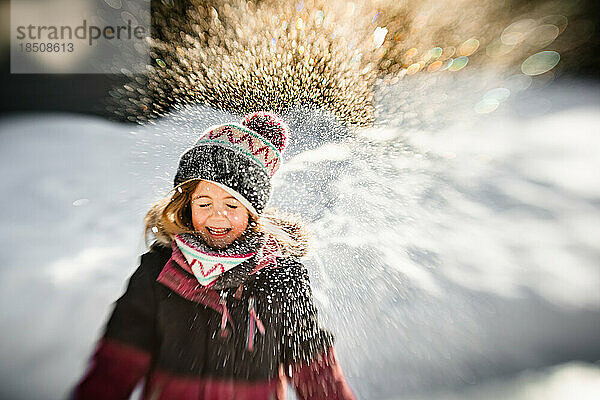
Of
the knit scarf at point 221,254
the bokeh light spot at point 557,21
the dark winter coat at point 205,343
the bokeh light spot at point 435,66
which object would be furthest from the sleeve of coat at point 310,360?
the bokeh light spot at point 557,21

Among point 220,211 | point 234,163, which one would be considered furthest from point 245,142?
point 220,211

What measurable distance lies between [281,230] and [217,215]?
213 millimetres

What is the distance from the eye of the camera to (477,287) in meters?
1.61

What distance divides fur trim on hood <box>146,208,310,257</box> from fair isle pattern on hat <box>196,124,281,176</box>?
0.47 feet

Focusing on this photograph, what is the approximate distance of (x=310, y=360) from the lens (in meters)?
0.69

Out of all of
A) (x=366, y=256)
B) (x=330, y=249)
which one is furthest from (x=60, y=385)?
(x=366, y=256)

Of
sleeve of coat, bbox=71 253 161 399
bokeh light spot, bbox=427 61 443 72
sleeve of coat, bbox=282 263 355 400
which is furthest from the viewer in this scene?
bokeh light spot, bbox=427 61 443 72

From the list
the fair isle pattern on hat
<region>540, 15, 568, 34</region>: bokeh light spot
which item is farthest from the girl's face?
<region>540, 15, 568, 34</region>: bokeh light spot

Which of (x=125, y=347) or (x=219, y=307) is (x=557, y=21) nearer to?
(x=219, y=307)

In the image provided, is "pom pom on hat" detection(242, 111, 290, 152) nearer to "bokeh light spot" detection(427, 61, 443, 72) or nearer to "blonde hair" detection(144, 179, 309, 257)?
"blonde hair" detection(144, 179, 309, 257)

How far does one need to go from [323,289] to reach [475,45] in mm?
1075

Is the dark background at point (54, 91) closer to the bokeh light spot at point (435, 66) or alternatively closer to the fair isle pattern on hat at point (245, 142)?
the bokeh light spot at point (435, 66)

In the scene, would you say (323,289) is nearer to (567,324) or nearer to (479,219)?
(479,219)

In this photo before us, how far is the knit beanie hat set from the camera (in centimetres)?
68
